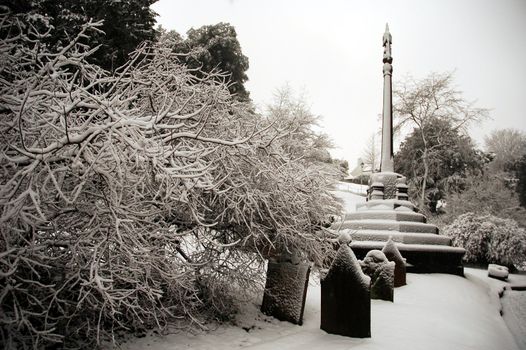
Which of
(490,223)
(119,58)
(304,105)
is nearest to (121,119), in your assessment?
(119,58)

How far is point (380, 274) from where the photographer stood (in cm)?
620

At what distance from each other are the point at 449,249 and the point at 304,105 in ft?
62.3

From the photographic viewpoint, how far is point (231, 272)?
4676mm

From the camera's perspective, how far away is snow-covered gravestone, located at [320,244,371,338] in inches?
169

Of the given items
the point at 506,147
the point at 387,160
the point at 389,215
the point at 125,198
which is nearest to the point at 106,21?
the point at 125,198

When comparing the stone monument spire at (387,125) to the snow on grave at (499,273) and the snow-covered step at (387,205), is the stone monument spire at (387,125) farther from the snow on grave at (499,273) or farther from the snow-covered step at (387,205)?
the snow on grave at (499,273)

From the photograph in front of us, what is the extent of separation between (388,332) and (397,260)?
126 inches

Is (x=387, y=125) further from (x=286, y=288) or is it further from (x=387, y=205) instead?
(x=286, y=288)

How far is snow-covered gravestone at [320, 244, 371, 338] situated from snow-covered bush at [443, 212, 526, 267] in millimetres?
13055

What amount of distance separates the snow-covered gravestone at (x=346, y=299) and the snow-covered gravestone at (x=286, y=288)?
45 centimetres

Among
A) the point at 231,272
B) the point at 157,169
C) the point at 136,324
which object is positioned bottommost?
the point at 136,324

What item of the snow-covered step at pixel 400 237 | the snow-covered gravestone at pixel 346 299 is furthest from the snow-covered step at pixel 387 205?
the snow-covered gravestone at pixel 346 299

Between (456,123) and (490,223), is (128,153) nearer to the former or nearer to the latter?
(490,223)

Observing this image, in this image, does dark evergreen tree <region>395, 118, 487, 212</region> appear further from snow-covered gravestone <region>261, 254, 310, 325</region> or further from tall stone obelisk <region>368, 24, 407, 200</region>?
snow-covered gravestone <region>261, 254, 310, 325</region>
